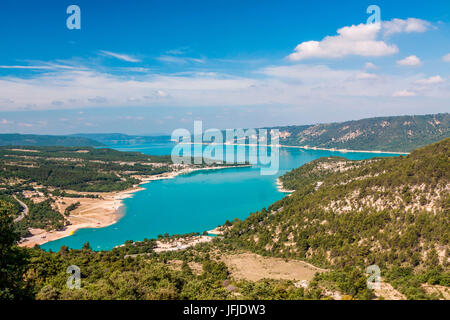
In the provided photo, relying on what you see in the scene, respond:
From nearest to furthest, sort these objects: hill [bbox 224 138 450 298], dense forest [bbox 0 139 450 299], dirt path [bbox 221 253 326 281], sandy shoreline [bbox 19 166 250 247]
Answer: dense forest [bbox 0 139 450 299]
hill [bbox 224 138 450 298]
dirt path [bbox 221 253 326 281]
sandy shoreline [bbox 19 166 250 247]

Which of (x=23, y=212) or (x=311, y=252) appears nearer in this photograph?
(x=311, y=252)

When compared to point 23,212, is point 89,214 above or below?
below

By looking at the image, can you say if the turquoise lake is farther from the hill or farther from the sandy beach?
the hill

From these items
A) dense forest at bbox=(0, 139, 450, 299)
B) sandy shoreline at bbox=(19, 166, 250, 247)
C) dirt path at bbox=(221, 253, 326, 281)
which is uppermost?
dense forest at bbox=(0, 139, 450, 299)

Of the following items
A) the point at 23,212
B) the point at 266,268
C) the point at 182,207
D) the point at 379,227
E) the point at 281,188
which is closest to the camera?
the point at 266,268

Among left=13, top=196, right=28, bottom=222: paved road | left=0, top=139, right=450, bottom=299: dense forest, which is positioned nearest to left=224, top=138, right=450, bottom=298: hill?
left=0, top=139, right=450, bottom=299: dense forest

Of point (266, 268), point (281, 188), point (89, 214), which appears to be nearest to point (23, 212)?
point (89, 214)

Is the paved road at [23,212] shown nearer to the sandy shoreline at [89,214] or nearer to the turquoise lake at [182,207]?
the sandy shoreline at [89,214]

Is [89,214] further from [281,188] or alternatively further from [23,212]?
[281,188]
